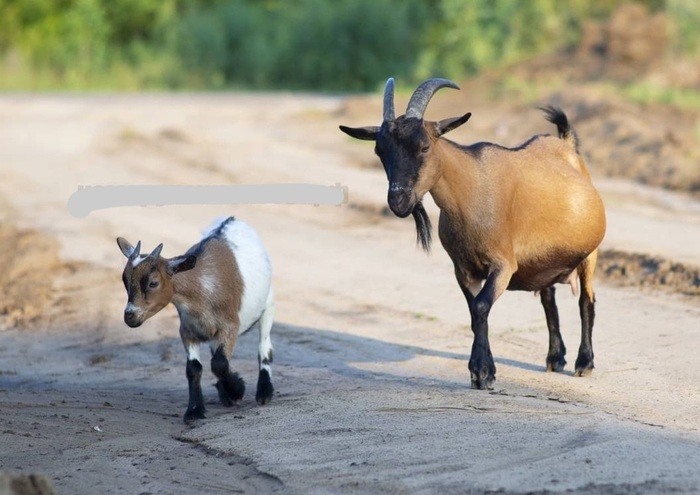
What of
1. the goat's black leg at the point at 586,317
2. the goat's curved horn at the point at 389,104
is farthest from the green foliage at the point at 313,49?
the goat's curved horn at the point at 389,104

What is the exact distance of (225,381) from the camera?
9.40 m

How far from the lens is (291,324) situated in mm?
12242

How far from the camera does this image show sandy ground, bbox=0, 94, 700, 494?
7.31 m

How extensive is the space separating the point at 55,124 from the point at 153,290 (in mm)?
20452

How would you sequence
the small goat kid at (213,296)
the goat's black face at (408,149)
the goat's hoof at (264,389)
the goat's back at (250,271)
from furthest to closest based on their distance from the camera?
1. the goat's back at (250,271)
2. the goat's hoof at (264,389)
3. the small goat kid at (213,296)
4. the goat's black face at (408,149)

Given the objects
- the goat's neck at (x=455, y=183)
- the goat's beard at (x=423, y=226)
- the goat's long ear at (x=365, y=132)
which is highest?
the goat's long ear at (x=365, y=132)

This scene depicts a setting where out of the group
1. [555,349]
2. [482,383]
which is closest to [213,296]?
[482,383]

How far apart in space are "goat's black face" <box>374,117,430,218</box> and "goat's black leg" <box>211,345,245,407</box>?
175 cm

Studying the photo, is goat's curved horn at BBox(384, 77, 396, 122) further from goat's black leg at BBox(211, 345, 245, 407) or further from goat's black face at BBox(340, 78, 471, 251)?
goat's black leg at BBox(211, 345, 245, 407)

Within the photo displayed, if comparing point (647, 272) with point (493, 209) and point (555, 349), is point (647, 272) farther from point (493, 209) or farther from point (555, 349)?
point (493, 209)

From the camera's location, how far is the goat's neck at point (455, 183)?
9.03 m

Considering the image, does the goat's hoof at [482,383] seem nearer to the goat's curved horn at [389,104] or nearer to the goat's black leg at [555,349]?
the goat's black leg at [555,349]

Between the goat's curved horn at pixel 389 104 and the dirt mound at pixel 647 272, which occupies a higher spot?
the goat's curved horn at pixel 389 104

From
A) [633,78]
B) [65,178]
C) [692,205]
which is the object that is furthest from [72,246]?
[633,78]
